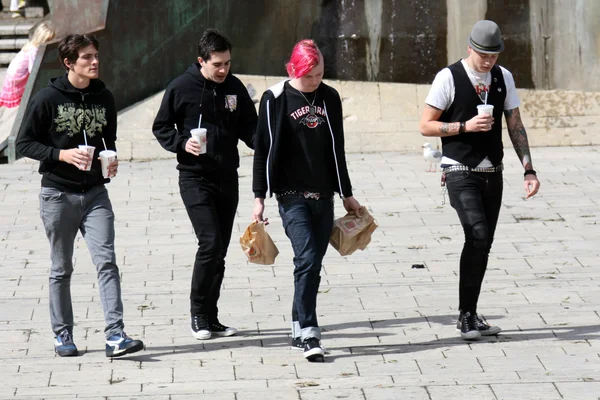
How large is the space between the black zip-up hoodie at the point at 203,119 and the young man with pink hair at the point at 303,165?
361 millimetres

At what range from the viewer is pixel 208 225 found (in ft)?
21.8

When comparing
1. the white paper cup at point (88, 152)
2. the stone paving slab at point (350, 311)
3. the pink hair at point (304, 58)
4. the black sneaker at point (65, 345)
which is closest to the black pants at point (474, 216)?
the stone paving slab at point (350, 311)

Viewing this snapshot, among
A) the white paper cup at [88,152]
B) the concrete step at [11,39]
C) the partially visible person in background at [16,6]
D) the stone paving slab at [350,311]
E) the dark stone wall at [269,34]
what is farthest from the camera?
the partially visible person in background at [16,6]

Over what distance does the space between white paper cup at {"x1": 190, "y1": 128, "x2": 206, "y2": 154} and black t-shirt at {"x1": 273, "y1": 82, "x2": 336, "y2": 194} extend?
18.4 inches

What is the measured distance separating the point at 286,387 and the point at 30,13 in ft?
46.5

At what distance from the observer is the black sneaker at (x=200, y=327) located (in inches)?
265

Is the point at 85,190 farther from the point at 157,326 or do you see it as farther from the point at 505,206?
the point at 505,206

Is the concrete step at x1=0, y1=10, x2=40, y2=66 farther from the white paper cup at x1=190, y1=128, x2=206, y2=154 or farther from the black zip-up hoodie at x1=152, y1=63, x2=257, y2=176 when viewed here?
the white paper cup at x1=190, y1=128, x2=206, y2=154

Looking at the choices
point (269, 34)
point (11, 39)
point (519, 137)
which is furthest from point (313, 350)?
point (11, 39)

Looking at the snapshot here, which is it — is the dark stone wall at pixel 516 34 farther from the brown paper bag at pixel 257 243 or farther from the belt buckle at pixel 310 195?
the brown paper bag at pixel 257 243

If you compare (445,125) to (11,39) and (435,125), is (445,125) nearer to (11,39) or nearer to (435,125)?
(435,125)

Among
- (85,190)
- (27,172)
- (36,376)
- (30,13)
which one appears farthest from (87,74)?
(30,13)

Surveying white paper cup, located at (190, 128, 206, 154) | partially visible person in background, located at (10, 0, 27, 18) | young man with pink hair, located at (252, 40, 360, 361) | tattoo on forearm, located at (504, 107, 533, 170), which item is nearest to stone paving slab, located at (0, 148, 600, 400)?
young man with pink hair, located at (252, 40, 360, 361)

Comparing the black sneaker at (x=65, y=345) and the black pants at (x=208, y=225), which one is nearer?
the black sneaker at (x=65, y=345)
